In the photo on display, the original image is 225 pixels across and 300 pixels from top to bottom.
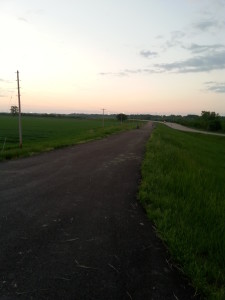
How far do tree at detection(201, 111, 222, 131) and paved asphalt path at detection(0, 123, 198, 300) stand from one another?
3401 inches

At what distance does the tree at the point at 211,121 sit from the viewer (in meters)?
89.1

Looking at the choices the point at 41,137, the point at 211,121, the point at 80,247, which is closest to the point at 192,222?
the point at 80,247

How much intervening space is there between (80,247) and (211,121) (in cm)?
9435

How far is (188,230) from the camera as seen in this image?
217 inches

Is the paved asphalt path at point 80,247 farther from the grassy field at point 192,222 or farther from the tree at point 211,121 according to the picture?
the tree at point 211,121

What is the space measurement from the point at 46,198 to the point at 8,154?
8.24 metres

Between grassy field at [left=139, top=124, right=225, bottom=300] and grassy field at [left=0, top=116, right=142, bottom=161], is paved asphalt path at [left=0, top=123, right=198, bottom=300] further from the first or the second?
grassy field at [left=0, top=116, right=142, bottom=161]

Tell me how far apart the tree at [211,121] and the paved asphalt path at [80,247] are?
283ft

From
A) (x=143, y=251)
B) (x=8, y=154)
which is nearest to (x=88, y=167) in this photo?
(x=8, y=154)

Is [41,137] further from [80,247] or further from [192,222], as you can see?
[80,247]

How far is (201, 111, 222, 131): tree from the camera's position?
89113mm

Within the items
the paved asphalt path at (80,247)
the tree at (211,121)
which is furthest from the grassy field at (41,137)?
the tree at (211,121)

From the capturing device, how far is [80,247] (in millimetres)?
4781

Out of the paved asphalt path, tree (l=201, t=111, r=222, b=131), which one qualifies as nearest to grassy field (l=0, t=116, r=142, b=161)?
the paved asphalt path
